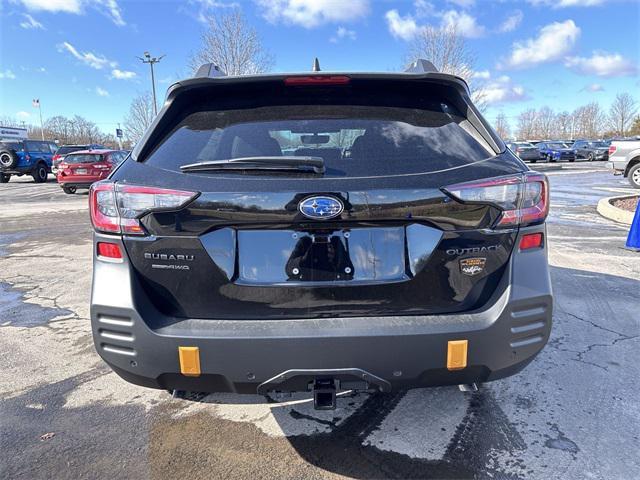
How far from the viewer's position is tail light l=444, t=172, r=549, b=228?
6.36 ft

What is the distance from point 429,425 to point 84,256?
6.27m

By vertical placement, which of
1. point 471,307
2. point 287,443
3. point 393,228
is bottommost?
point 287,443

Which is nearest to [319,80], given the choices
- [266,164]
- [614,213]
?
[266,164]

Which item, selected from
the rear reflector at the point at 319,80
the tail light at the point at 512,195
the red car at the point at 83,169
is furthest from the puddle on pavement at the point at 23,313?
the red car at the point at 83,169

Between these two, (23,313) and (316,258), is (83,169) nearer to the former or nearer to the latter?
(23,313)

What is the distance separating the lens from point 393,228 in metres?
1.93

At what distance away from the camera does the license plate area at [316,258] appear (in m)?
1.93

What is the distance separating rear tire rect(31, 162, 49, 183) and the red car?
9221mm

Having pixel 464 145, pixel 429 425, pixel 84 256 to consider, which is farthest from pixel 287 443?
pixel 84 256

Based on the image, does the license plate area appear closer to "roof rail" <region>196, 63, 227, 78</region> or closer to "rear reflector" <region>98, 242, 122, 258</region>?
"rear reflector" <region>98, 242, 122, 258</region>

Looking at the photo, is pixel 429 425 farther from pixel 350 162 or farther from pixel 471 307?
pixel 350 162

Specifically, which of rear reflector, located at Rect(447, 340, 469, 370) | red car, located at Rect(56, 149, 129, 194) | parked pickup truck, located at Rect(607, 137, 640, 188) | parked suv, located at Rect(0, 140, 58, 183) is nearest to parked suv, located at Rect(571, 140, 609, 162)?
parked pickup truck, located at Rect(607, 137, 640, 188)

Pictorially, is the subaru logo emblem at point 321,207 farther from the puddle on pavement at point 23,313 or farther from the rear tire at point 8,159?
the rear tire at point 8,159

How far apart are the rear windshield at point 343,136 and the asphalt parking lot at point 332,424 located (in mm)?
1498
